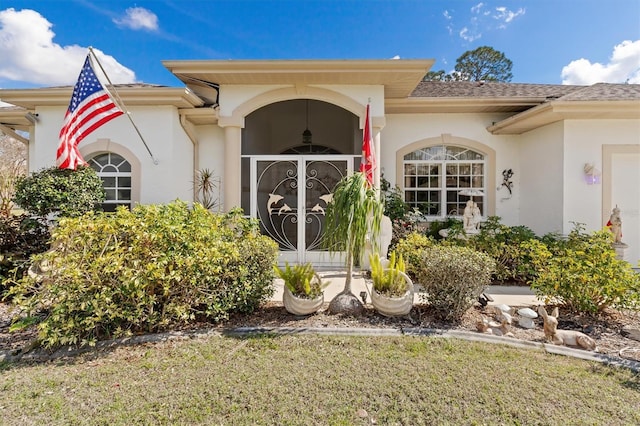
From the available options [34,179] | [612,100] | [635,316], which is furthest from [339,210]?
[612,100]

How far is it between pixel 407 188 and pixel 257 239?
18.6ft

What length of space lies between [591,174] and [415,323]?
6274mm

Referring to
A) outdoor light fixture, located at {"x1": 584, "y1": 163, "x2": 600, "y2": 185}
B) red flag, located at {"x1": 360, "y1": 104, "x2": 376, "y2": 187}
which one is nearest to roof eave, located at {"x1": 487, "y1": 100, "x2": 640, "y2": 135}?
outdoor light fixture, located at {"x1": 584, "y1": 163, "x2": 600, "y2": 185}

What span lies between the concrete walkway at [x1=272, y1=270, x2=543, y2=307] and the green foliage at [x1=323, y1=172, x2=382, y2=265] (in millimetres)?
971

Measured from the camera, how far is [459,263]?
13.3 ft

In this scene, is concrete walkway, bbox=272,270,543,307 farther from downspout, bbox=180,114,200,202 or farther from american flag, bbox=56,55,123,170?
american flag, bbox=56,55,123,170

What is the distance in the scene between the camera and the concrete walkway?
203 inches

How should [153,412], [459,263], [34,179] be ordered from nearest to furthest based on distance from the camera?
[153,412] → [459,263] → [34,179]

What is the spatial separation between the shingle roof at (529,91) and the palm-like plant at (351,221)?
567 centimetres

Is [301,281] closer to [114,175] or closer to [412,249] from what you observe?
[412,249]

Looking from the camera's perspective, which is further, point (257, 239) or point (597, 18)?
point (597, 18)

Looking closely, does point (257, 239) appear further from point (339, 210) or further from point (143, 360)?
point (143, 360)

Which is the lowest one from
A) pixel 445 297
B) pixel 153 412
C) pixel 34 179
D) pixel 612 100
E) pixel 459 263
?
pixel 153 412

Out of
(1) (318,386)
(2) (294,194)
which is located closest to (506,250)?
(2) (294,194)
